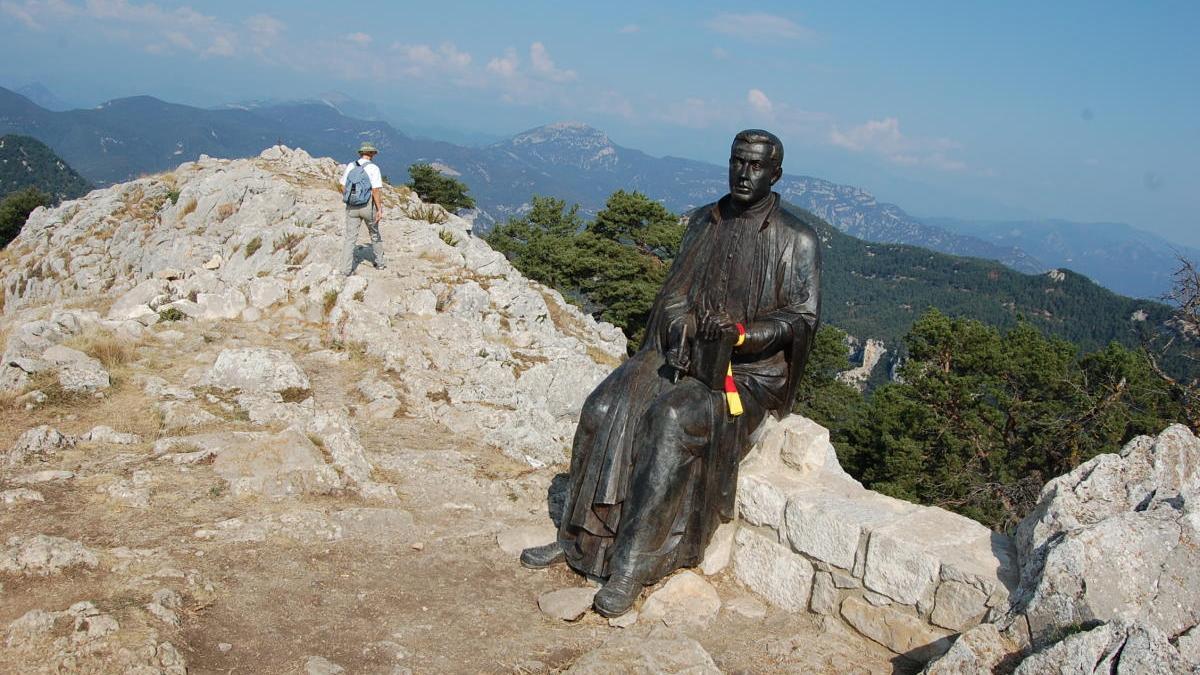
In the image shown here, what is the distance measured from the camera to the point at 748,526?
547cm

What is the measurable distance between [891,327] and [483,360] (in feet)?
430

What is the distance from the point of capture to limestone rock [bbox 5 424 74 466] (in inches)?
251

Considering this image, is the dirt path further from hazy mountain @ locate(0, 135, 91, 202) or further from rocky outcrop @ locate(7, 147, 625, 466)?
hazy mountain @ locate(0, 135, 91, 202)

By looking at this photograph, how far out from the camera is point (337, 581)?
16.8 feet

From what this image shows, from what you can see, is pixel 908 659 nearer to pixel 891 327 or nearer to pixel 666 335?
pixel 666 335

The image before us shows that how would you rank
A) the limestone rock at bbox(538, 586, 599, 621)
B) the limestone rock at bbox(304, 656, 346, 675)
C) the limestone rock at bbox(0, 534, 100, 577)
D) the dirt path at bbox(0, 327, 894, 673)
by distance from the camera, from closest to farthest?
the limestone rock at bbox(304, 656, 346, 675) < the dirt path at bbox(0, 327, 894, 673) < the limestone rock at bbox(0, 534, 100, 577) < the limestone rock at bbox(538, 586, 599, 621)

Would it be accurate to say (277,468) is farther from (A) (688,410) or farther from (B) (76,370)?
(A) (688,410)

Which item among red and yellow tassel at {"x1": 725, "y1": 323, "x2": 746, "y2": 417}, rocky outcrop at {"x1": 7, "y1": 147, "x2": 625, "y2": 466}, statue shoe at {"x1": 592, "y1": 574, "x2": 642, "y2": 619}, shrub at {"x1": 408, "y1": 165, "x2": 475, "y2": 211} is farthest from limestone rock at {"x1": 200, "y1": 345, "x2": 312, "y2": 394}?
shrub at {"x1": 408, "y1": 165, "x2": 475, "y2": 211}

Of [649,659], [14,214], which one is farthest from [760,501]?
[14,214]

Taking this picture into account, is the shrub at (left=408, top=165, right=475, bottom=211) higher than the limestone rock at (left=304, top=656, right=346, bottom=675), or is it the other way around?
the shrub at (left=408, top=165, right=475, bottom=211)

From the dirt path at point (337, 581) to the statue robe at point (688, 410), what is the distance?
1.60 feet

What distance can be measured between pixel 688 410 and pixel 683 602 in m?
1.27

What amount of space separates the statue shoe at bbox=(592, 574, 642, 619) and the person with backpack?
8.71 m

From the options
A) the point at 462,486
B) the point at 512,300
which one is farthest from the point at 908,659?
the point at 512,300
